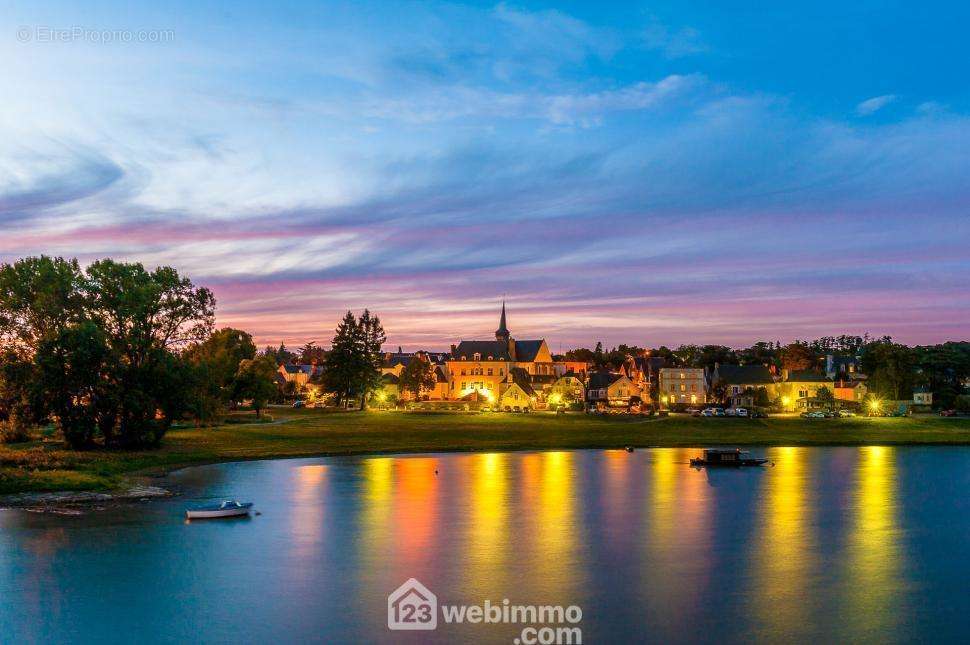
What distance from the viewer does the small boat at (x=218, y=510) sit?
47.4 meters

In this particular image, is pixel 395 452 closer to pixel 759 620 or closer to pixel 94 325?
pixel 94 325

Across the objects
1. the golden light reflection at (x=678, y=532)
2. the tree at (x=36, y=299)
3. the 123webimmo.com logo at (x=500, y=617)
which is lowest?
the 123webimmo.com logo at (x=500, y=617)

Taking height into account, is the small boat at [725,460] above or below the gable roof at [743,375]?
below

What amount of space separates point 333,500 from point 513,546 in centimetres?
1858

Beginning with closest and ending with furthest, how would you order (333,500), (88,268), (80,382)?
(333,500)
(80,382)
(88,268)

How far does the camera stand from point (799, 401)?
16262 cm

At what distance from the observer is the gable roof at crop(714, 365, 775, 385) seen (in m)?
169

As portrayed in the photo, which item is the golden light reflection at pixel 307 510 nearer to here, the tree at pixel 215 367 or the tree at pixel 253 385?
the tree at pixel 215 367

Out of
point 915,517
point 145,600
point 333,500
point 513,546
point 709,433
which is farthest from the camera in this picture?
point 709,433

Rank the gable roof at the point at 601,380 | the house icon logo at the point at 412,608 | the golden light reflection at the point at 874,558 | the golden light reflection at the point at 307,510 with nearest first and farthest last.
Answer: the house icon logo at the point at 412,608
the golden light reflection at the point at 874,558
the golden light reflection at the point at 307,510
the gable roof at the point at 601,380

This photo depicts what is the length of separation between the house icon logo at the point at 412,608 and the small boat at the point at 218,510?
18.1 m

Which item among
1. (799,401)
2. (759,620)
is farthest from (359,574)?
(799,401)

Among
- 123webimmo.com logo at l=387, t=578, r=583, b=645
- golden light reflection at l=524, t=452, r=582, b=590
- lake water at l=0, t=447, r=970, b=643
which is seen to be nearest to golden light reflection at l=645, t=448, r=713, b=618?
lake water at l=0, t=447, r=970, b=643

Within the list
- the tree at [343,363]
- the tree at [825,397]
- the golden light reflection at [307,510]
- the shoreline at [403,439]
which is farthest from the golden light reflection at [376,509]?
the tree at [825,397]
